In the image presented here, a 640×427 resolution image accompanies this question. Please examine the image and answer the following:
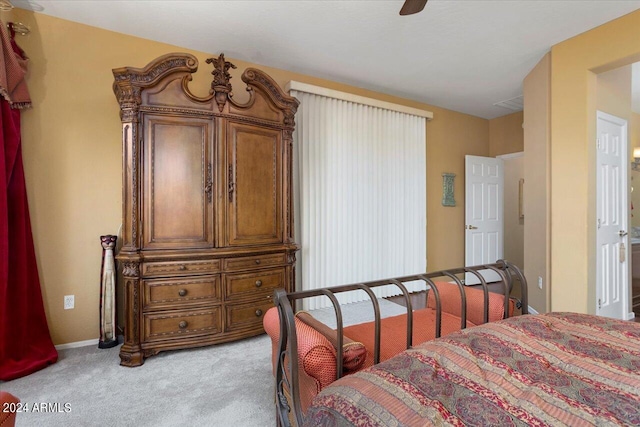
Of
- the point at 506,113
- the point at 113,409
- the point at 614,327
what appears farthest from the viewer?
the point at 506,113

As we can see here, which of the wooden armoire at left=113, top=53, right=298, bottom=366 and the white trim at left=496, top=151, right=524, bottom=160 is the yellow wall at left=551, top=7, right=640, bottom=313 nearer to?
the white trim at left=496, top=151, right=524, bottom=160

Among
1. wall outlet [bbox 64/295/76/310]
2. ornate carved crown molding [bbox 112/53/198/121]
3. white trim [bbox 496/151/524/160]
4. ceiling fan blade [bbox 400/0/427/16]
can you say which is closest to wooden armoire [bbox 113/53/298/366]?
ornate carved crown molding [bbox 112/53/198/121]

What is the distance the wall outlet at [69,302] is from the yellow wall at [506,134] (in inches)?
239

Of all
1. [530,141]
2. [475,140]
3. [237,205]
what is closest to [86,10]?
[237,205]

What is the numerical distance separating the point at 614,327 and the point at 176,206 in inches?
105

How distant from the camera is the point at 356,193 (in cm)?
396

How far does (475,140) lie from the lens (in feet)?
17.2

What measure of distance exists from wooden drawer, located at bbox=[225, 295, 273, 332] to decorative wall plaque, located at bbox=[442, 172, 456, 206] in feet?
11.0

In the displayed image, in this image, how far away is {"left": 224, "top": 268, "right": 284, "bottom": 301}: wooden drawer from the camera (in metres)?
2.56

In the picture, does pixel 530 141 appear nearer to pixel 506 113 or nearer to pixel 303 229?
pixel 506 113

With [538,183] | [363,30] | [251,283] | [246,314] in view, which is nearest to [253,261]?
[251,283]

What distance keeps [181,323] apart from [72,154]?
1743mm

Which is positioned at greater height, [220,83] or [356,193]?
[220,83]

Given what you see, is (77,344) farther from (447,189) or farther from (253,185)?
(447,189)
